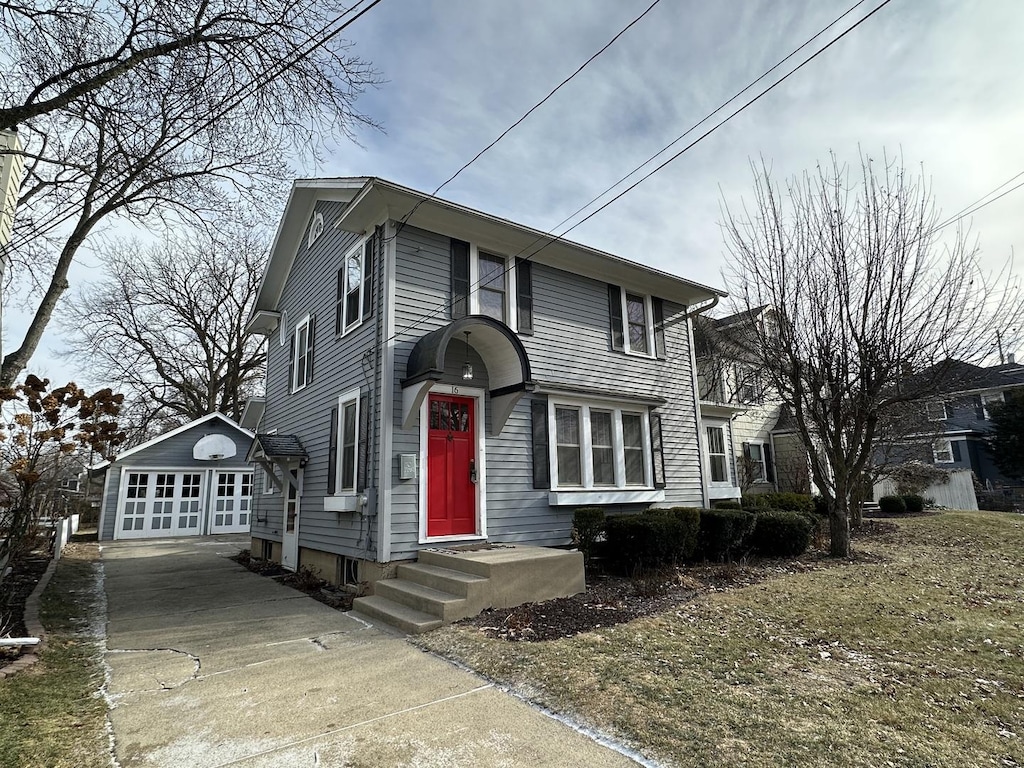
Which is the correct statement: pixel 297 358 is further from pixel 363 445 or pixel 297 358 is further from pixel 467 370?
pixel 467 370

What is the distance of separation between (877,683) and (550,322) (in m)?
6.84

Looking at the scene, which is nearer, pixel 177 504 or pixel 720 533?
pixel 720 533

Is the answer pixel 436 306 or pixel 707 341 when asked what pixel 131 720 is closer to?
pixel 436 306

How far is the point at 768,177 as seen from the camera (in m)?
10.4

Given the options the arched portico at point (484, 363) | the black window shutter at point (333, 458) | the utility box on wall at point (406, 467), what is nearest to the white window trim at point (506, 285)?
the arched portico at point (484, 363)

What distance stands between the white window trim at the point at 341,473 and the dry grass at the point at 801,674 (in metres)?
3.00

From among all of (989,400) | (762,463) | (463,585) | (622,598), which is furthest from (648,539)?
(989,400)

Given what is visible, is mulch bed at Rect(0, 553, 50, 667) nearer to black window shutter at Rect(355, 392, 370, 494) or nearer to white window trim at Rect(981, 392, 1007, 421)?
black window shutter at Rect(355, 392, 370, 494)

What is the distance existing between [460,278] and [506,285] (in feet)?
2.82

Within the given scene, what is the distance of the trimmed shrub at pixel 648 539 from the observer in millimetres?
8484

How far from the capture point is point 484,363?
28.9 feet

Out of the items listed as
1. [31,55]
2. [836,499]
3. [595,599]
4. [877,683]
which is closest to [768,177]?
[836,499]

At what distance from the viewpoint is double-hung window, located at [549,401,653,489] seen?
951 cm

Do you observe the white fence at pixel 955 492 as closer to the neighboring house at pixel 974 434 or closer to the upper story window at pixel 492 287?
the neighboring house at pixel 974 434
